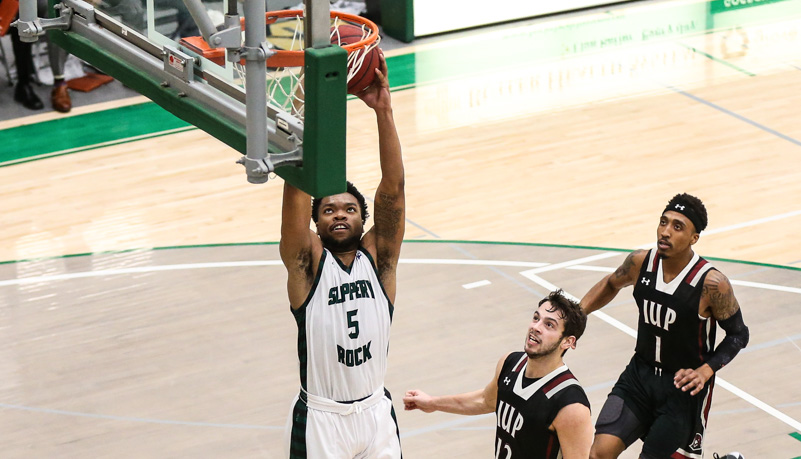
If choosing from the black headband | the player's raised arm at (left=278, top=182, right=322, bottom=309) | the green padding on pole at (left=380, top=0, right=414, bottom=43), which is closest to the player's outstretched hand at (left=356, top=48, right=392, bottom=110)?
the player's raised arm at (left=278, top=182, right=322, bottom=309)

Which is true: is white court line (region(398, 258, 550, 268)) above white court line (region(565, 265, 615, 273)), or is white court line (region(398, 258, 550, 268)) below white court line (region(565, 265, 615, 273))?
below

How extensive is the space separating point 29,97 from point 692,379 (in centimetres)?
891

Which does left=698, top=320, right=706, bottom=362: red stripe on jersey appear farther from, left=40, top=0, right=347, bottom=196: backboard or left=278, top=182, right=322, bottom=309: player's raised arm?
left=40, top=0, right=347, bottom=196: backboard

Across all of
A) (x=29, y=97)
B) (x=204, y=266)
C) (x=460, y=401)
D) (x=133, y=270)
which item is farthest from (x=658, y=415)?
(x=29, y=97)

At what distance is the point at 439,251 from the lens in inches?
372

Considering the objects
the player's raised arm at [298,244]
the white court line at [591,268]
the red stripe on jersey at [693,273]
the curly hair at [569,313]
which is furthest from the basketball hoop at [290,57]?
the white court line at [591,268]

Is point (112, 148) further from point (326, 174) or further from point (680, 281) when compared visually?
point (326, 174)

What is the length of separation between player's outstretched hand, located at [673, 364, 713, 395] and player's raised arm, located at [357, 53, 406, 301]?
5.04 ft

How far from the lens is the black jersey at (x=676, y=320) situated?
6008 mm

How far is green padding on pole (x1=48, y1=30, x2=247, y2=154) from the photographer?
439 cm

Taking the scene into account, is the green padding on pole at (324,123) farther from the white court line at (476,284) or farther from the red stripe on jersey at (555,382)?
the white court line at (476,284)

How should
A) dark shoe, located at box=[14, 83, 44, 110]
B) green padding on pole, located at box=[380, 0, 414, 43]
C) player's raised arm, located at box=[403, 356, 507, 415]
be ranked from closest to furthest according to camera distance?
player's raised arm, located at box=[403, 356, 507, 415] < dark shoe, located at box=[14, 83, 44, 110] < green padding on pole, located at box=[380, 0, 414, 43]

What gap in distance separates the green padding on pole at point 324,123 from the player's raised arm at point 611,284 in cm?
251

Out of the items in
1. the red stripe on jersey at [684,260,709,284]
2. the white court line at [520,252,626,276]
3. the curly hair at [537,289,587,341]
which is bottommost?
the white court line at [520,252,626,276]
